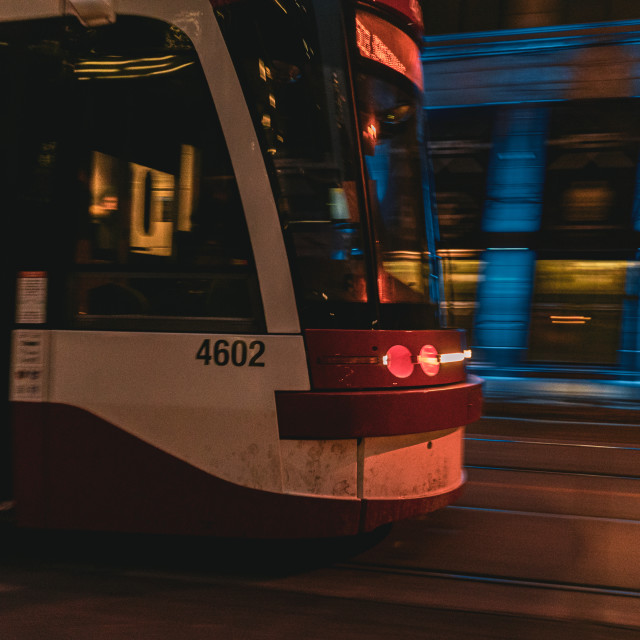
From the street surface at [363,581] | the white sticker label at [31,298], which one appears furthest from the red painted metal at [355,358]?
the white sticker label at [31,298]

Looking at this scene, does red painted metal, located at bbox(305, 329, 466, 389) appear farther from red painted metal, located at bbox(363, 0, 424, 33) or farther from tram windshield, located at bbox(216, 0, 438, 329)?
red painted metal, located at bbox(363, 0, 424, 33)

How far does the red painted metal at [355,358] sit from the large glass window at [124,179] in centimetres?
28

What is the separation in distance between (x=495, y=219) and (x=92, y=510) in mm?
10720

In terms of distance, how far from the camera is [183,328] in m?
3.46

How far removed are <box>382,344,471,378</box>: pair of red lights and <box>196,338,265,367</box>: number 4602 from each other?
0.56 m

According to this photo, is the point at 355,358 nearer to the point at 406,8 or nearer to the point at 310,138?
the point at 310,138

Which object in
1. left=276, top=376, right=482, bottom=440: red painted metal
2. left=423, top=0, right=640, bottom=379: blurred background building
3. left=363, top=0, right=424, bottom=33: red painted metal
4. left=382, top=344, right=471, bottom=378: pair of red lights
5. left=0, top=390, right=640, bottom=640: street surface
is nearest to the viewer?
left=0, top=390, right=640, bottom=640: street surface

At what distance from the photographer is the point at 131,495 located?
3498mm

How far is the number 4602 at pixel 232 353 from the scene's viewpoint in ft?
11.2

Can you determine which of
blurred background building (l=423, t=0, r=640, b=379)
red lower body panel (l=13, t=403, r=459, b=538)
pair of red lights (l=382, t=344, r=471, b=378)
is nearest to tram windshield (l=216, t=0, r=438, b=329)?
pair of red lights (l=382, t=344, r=471, b=378)

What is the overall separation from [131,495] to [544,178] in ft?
35.6

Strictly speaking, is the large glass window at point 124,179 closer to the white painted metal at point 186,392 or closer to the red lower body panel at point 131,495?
the white painted metal at point 186,392

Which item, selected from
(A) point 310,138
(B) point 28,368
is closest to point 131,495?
(B) point 28,368

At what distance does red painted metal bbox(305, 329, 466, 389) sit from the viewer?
133 inches
